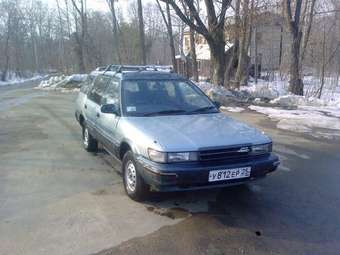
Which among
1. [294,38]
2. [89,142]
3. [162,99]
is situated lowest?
[89,142]

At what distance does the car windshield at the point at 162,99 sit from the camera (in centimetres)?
532

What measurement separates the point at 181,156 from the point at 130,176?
1.01m

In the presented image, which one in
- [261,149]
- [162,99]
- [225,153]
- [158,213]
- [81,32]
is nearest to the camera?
[225,153]

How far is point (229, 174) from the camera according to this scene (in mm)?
4277

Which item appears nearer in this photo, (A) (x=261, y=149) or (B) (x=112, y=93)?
(A) (x=261, y=149)

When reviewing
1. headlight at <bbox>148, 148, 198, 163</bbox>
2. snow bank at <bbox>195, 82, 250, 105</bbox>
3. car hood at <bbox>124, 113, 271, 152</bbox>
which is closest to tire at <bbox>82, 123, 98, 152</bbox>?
car hood at <bbox>124, 113, 271, 152</bbox>

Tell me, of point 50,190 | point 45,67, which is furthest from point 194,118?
point 45,67

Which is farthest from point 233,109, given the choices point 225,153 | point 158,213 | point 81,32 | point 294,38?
point 81,32

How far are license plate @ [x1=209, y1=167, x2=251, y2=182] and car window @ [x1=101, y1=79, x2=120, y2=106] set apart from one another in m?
2.01

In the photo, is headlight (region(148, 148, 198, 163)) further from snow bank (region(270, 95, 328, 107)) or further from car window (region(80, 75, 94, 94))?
snow bank (region(270, 95, 328, 107))

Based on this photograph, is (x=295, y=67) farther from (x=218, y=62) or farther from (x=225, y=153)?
(x=225, y=153)

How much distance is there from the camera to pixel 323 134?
907cm

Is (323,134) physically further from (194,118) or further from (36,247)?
(36,247)

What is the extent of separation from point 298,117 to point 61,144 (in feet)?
23.6
